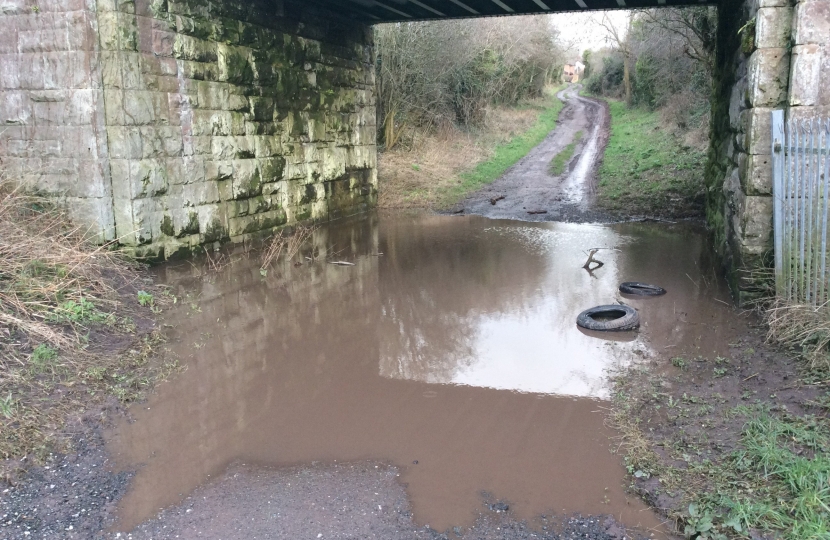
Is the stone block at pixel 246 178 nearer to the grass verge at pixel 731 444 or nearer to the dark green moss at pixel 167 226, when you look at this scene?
the dark green moss at pixel 167 226

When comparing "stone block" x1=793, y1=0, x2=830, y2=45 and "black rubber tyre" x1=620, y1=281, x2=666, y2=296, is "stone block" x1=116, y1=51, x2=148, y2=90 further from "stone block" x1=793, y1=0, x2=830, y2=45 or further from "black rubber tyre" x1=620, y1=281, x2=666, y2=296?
"stone block" x1=793, y1=0, x2=830, y2=45

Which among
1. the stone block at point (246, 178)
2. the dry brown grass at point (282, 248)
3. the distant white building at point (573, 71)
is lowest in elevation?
the dry brown grass at point (282, 248)

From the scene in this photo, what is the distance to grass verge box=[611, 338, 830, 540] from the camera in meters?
3.50

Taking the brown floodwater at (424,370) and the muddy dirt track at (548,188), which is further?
the muddy dirt track at (548,188)

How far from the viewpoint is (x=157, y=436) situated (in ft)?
15.6

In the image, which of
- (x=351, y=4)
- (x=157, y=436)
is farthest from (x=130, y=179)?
(x=351, y=4)

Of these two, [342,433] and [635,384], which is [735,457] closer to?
[635,384]

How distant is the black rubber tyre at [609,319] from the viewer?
701 centimetres

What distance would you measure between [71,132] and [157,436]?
17.2 feet

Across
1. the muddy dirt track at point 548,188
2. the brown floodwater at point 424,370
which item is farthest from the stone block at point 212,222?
the muddy dirt track at point 548,188

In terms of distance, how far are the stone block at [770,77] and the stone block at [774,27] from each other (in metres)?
0.07

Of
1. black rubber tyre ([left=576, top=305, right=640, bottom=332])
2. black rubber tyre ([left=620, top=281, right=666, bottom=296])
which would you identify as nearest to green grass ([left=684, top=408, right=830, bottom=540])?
black rubber tyre ([left=576, top=305, right=640, bottom=332])

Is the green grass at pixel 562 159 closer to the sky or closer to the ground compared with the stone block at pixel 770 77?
closer to the ground

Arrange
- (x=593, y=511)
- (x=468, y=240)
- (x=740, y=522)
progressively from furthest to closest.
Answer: (x=468, y=240), (x=593, y=511), (x=740, y=522)
